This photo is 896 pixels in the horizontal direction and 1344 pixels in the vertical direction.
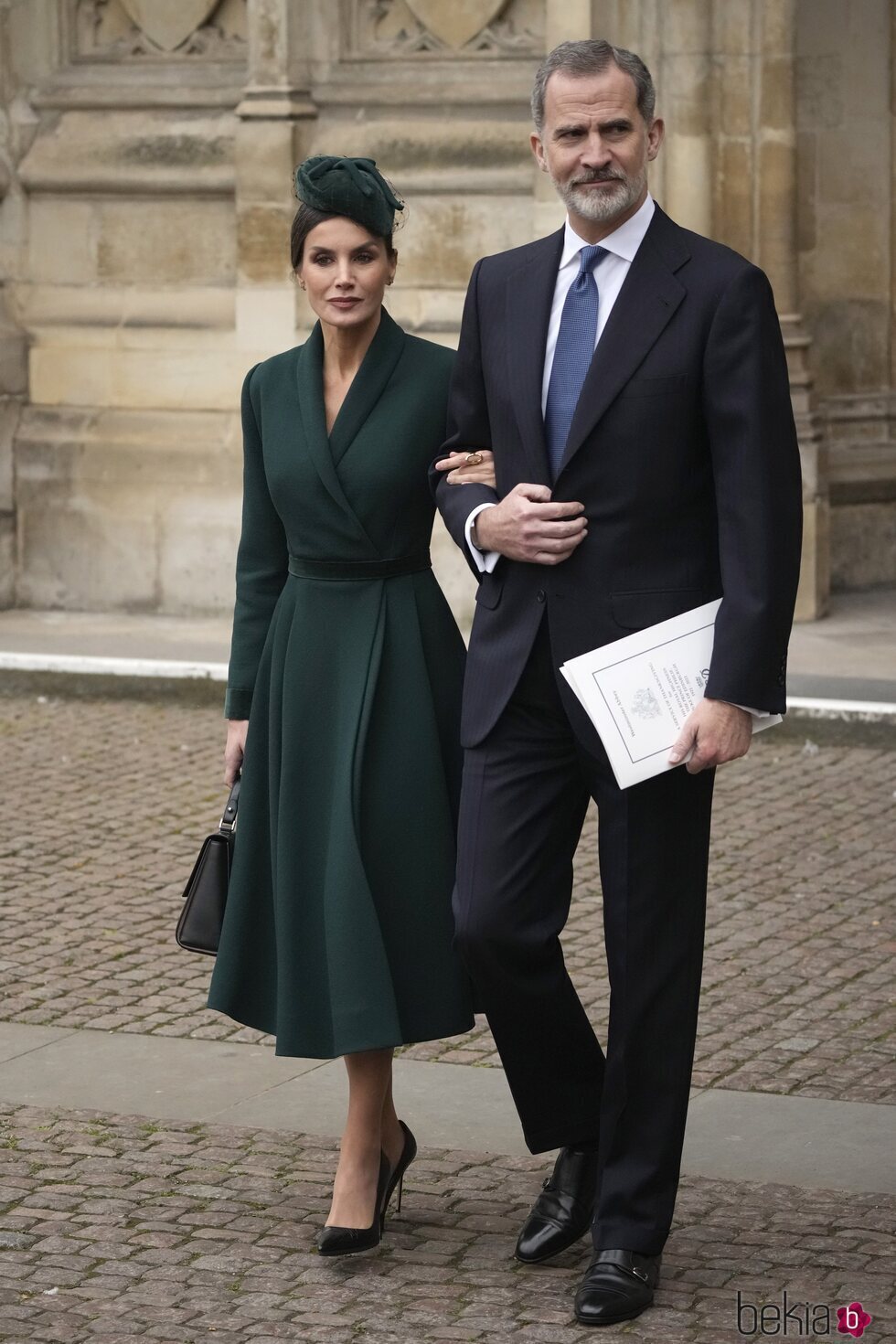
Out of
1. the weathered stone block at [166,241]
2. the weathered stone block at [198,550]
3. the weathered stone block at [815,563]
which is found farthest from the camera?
the weathered stone block at [166,241]

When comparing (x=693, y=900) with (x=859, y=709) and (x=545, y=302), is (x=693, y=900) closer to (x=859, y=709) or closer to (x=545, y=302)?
(x=545, y=302)

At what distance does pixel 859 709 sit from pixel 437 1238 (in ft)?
16.7

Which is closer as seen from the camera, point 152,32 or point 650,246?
point 650,246

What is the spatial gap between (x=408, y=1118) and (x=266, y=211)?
23.5 feet

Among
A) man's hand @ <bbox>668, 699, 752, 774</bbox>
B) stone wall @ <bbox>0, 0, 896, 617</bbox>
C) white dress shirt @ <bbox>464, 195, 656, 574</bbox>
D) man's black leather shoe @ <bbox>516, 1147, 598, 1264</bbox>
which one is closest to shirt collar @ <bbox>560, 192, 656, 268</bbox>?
white dress shirt @ <bbox>464, 195, 656, 574</bbox>

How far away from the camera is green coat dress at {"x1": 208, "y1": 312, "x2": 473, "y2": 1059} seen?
4.55 m

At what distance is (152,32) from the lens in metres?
12.3

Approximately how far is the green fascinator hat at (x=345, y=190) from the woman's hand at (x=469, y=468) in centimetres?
45

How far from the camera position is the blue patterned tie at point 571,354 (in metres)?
4.26

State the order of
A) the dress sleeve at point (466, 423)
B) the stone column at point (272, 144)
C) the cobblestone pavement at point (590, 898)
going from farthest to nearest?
1. the stone column at point (272, 144)
2. the cobblestone pavement at point (590, 898)
3. the dress sleeve at point (466, 423)

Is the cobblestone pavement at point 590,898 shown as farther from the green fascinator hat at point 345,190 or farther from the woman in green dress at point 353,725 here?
the green fascinator hat at point 345,190

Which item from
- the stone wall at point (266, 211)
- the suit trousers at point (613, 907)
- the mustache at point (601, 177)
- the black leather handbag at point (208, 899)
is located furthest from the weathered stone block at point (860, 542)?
the mustache at point (601, 177)

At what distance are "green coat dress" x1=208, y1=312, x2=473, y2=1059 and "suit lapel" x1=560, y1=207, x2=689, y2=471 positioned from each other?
53 centimetres

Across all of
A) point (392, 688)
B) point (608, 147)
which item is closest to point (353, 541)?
point (392, 688)
